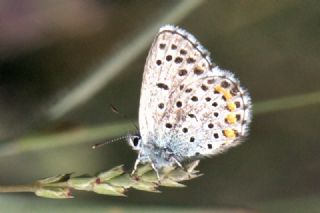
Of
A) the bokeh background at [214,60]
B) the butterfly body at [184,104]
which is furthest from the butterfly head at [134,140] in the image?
the bokeh background at [214,60]

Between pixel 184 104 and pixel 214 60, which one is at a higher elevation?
pixel 214 60

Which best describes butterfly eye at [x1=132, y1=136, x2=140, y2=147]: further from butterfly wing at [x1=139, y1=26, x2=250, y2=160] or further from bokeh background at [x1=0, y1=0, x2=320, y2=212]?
bokeh background at [x1=0, y1=0, x2=320, y2=212]

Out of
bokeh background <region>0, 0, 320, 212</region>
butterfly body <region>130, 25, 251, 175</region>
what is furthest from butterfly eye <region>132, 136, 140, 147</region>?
bokeh background <region>0, 0, 320, 212</region>

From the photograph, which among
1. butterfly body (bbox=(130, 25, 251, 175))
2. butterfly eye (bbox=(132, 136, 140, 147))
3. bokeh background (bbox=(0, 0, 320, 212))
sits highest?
bokeh background (bbox=(0, 0, 320, 212))

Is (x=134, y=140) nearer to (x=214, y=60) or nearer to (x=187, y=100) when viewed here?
(x=187, y=100)

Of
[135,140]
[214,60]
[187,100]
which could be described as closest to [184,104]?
[187,100]

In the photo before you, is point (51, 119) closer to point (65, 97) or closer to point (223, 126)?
point (65, 97)
